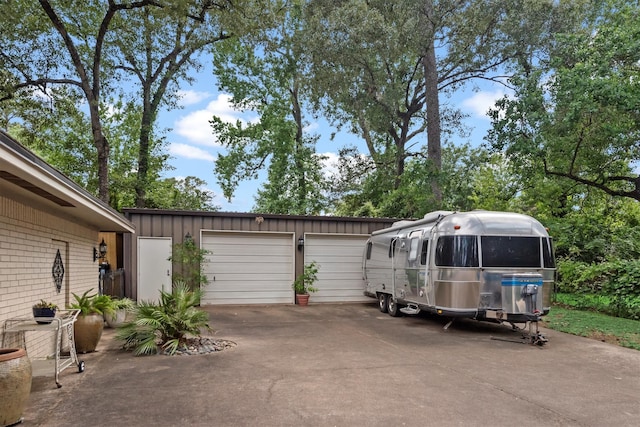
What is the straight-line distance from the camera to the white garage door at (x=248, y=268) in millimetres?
13438

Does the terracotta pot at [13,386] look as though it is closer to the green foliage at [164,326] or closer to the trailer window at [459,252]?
the green foliage at [164,326]

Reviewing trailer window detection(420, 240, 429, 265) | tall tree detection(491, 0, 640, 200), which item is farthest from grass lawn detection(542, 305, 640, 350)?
tall tree detection(491, 0, 640, 200)

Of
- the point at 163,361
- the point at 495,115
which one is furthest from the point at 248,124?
the point at 163,361

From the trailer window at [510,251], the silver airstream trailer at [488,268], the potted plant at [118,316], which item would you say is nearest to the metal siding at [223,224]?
the potted plant at [118,316]

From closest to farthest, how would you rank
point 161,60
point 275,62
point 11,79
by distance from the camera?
point 11,79 → point 161,60 → point 275,62

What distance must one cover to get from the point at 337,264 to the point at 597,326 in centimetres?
760

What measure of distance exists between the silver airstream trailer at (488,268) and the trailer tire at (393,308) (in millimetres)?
1836

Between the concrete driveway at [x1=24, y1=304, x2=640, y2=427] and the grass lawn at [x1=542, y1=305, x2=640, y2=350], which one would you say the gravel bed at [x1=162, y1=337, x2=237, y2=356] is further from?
the grass lawn at [x1=542, y1=305, x2=640, y2=350]

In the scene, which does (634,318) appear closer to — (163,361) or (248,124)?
(163,361)

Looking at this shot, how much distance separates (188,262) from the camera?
12555 mm

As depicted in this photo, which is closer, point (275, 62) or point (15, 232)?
point (15, 232)

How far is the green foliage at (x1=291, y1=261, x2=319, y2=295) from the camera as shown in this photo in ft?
45.5

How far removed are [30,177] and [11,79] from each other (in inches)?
626

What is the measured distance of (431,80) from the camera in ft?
58.1
